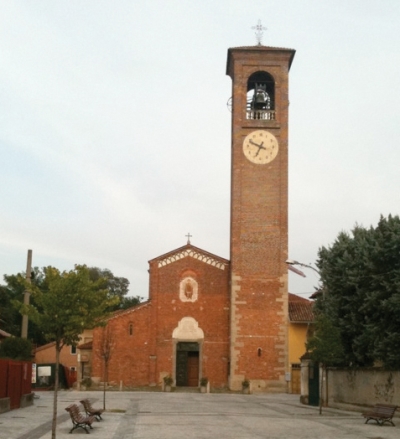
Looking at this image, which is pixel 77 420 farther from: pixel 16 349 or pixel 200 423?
pixel 16 349

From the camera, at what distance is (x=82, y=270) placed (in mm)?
15789

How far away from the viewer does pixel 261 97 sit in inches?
1768

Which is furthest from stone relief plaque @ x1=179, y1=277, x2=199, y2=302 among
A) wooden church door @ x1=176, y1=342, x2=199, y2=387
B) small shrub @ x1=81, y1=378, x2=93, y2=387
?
small shrub @ x1=81, y1=378, x2=93, y2=387

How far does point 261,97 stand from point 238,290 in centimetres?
1317

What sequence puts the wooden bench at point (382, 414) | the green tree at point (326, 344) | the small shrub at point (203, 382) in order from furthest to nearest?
the small shrub at point (203, 382)
the green tree at point (326, 344)
the wooden bench at point (382, 414)

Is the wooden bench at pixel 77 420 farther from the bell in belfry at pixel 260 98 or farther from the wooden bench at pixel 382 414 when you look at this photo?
the bell in belfry at pixel 260 98

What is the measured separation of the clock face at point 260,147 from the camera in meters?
44.0

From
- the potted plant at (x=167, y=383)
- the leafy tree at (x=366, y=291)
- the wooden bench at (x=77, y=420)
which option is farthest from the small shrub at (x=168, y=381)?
the wooden bench at (x=77, y=420)

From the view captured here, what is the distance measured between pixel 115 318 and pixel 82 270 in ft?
95.1

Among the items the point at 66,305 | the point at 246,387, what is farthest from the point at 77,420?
the point at 246,387

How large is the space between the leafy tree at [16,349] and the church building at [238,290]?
1297cm

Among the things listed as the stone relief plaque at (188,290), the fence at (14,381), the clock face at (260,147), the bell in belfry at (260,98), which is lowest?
the fence at (14,381)

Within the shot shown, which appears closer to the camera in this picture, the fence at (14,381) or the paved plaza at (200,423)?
the paved plaza at (200,423)

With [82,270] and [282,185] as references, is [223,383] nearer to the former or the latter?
[282,185]
